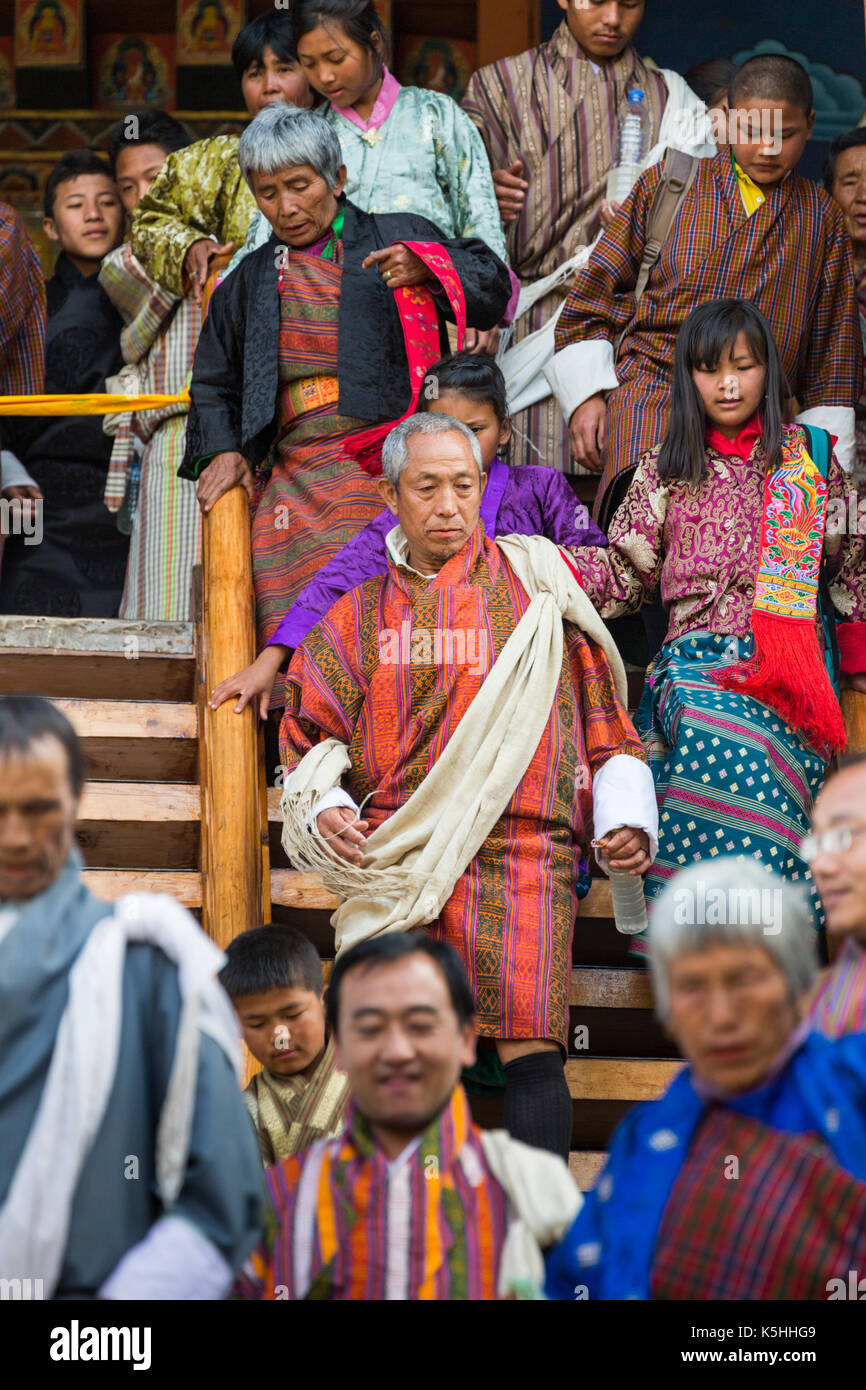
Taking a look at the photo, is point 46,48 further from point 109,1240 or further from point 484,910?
point 109,1240

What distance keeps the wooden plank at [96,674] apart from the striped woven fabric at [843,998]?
2.63 meters

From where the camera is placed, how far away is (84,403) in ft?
18.8

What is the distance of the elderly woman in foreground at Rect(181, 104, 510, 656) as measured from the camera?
15.2ft

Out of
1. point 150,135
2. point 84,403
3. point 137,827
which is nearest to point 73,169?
point 150,135

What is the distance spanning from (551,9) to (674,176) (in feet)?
8.11

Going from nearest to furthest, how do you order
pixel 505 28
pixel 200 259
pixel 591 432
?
pixel 591 432 → pixel 200 259 → pixel 505 28

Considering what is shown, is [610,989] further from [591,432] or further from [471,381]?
[591,432]

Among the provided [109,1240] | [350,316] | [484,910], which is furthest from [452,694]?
[109,1240]

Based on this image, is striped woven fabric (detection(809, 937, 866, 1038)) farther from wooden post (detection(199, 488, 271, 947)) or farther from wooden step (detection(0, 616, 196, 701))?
wooden step (detection(0, 616, 196, 701))

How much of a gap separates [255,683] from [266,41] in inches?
95.4

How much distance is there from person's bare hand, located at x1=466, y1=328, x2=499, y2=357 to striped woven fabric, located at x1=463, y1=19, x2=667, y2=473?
228 millimetres

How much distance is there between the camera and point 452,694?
3793mm

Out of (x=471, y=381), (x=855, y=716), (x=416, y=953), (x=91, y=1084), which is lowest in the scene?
(x=91, y=1084)

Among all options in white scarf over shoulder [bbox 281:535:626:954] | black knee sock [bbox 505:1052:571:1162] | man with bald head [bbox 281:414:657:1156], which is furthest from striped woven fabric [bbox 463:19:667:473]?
black knee sock [bbox 505:1052:571:1162]
